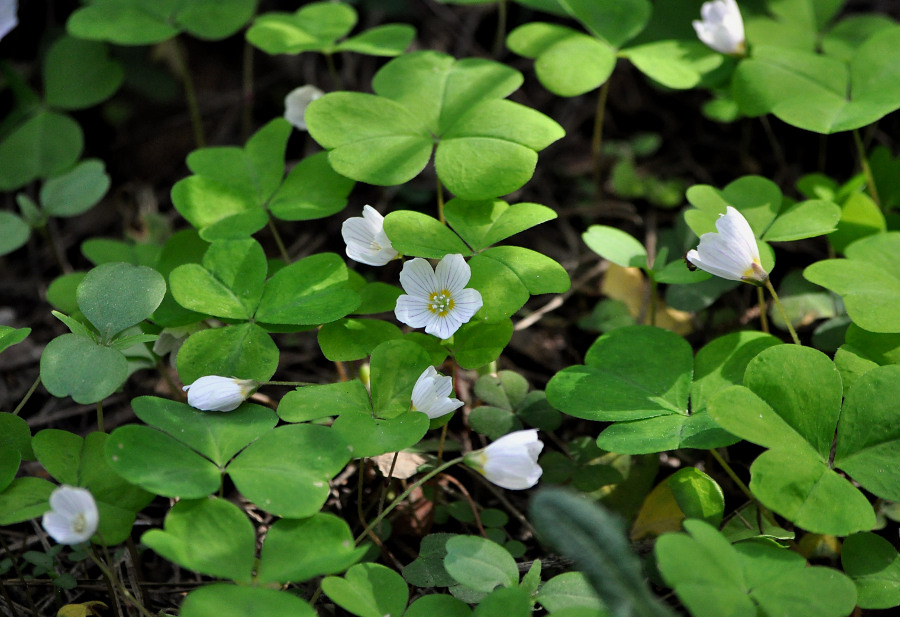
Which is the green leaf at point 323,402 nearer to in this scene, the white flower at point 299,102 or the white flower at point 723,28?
the white flower at point 299,102

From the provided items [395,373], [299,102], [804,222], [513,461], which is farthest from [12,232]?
[804,222]

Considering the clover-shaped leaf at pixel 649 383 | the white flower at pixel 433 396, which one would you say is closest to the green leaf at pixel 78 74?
the white flower at pixel 433 396

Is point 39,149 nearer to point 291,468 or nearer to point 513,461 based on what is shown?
point 291,468

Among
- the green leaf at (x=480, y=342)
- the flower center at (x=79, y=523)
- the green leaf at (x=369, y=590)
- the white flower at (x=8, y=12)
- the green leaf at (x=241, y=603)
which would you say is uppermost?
the white flower at (x=8, y=12)

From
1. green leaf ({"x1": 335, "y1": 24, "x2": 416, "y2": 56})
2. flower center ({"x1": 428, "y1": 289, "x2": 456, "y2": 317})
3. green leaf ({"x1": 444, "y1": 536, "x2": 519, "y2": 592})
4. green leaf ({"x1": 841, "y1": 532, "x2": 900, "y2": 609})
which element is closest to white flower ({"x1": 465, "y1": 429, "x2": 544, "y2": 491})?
green leaf ({"x1": 444, "y1": 536, "x2": 519, "y2": 592})

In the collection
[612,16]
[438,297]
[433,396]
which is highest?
[612,16]

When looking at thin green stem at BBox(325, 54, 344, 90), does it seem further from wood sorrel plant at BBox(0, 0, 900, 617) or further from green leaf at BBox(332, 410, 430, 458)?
green leaf at BBox(332, 410, 430, 458)

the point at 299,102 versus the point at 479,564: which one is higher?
the point at 299,102
